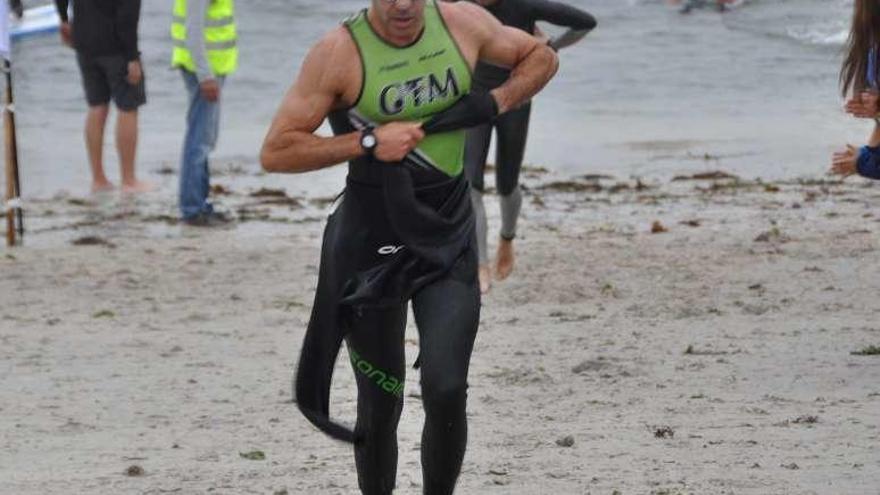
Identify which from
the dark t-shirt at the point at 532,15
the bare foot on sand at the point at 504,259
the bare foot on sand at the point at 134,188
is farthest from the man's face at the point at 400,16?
the bare foot on sand at the point at 134,188

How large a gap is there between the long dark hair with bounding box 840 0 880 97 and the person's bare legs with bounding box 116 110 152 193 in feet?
26.6

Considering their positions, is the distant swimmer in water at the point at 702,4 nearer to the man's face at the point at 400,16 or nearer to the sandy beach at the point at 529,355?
the sandy beach at the point at 529,355

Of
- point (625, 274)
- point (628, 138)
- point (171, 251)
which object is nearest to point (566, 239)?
point (625, 274)

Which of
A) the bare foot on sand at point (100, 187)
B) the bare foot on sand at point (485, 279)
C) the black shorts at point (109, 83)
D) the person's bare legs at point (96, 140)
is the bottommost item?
the bare foot on sand at point (100, 187)

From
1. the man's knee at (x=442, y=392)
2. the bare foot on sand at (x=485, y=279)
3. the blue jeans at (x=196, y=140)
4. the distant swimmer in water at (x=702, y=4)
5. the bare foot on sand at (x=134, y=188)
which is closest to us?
the man's knee at (x=442, y=392)

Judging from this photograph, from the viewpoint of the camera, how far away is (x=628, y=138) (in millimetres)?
18578

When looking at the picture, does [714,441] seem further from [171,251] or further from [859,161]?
[171,251]

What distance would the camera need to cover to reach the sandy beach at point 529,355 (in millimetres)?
7086

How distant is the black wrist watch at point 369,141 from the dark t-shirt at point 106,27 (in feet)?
27.5

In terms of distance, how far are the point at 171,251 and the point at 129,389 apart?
3891mm

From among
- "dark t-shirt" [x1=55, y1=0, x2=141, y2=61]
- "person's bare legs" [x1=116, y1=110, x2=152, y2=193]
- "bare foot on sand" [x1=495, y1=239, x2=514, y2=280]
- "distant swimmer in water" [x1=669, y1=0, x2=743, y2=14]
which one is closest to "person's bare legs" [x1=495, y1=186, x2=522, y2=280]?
"bare foot on sand" [x1=495, y1=239, x2=514, y2=280]

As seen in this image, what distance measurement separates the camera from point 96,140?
48.6 feet

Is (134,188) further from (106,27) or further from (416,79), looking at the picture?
(416,79)

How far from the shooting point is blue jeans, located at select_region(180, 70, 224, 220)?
1327 cm
